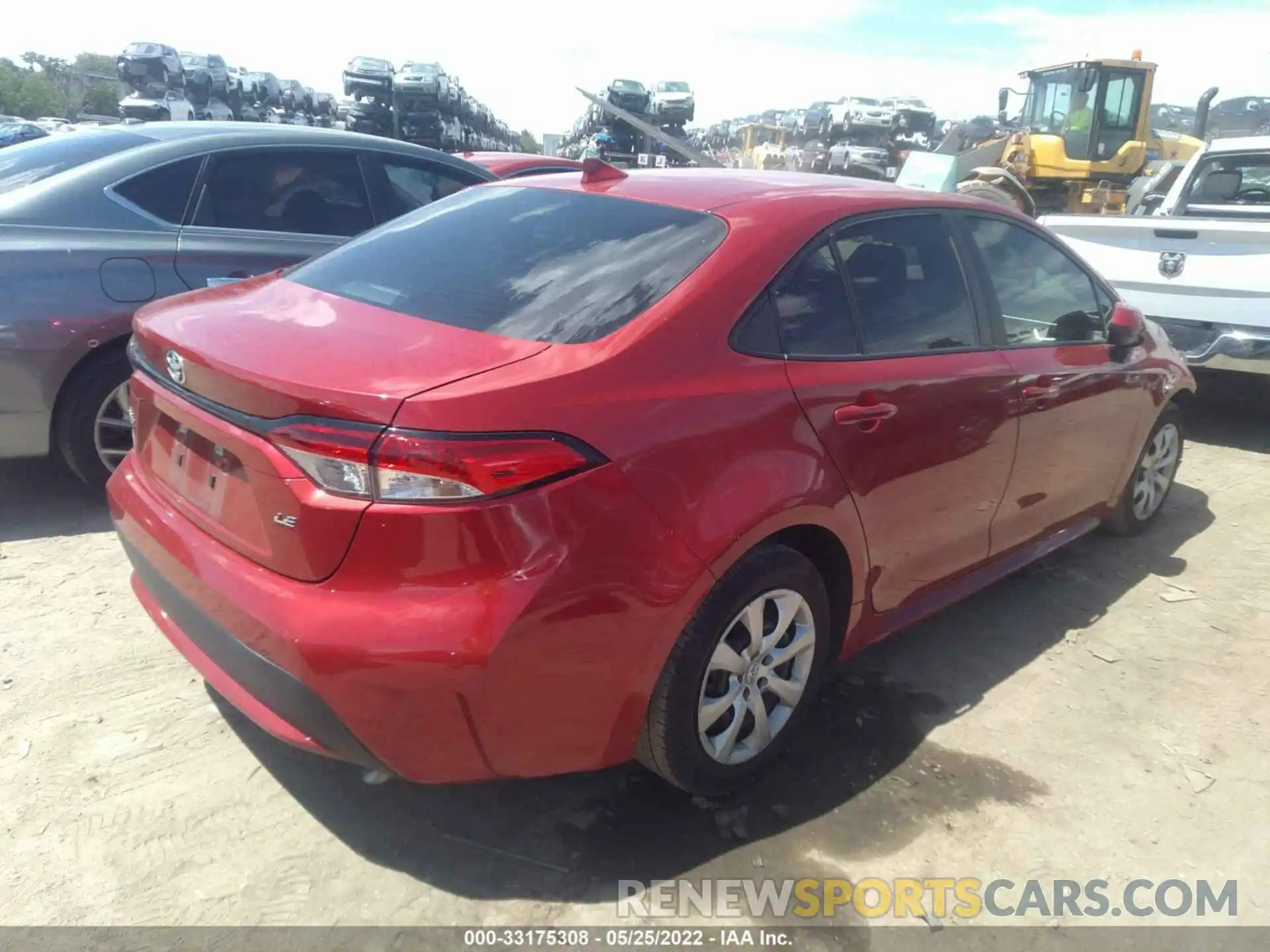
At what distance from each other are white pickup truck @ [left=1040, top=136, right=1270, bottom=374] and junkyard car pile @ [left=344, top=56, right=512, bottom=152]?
28.6 m

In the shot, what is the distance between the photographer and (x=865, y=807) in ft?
8.86

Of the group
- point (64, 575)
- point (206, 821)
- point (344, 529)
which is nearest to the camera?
point (344, 529)

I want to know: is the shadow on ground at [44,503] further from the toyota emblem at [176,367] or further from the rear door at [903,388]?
the rear door at [903,388]

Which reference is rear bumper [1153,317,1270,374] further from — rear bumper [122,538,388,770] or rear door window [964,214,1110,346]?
rear bumper [122,538,388,770]

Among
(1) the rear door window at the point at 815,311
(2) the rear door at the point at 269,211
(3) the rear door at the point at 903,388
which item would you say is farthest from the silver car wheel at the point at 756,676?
(2) the rear door at the point at 269,211

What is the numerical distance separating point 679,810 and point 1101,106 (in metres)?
14.2

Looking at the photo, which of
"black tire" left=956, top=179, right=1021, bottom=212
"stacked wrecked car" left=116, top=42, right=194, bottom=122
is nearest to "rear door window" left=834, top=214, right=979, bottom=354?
"black tire" left=956, top=179, right=1021, bottom=212

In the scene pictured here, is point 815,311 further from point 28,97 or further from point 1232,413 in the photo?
point 28,97

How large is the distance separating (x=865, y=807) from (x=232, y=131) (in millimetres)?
4310

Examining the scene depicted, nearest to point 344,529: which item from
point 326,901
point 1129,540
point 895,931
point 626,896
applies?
point 326,901

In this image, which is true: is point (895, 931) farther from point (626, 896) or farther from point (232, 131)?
point (232, 131)

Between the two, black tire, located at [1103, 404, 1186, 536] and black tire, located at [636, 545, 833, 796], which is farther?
black tire, located at [1103, 404, 1186, 536]

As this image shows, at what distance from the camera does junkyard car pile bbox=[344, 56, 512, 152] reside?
32781 millimetres

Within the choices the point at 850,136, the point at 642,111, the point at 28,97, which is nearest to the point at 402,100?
the point at 642,111
